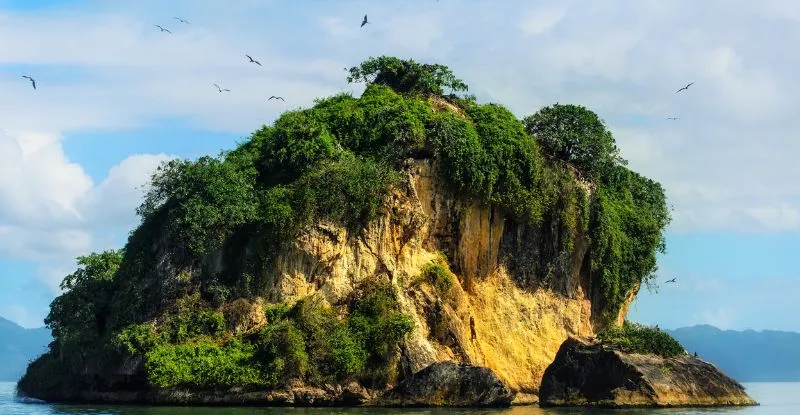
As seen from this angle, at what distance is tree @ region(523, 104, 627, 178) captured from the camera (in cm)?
4381

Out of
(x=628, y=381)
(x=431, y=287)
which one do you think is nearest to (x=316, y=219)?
(x=431, y=287)

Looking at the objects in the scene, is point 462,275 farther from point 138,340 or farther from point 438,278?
point 138,340

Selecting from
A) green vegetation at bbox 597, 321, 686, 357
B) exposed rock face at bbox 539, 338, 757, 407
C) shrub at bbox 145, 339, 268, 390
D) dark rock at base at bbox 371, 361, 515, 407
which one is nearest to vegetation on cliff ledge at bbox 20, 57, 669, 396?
shrub at bbox 145, 339, 268, 390

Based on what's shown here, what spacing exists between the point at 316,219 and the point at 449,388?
7873mm

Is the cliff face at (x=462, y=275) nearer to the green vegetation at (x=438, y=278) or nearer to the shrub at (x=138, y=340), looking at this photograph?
the green vegetation at (x=438, y=278)

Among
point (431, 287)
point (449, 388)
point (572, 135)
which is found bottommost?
point (449, 388)

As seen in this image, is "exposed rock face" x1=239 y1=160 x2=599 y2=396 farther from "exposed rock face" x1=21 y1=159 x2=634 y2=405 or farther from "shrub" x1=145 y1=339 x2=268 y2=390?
"shrub" x1=145 y1=339 x2=268 y2=390

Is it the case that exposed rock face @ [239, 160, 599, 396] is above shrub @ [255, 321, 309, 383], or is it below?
above

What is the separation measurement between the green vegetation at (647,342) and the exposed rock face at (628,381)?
1.22 feet

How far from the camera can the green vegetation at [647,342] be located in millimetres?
35562

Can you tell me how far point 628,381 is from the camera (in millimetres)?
34062

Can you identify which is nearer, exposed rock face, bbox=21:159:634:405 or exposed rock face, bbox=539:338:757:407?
exposed rock face, bbox=539:338:757:407

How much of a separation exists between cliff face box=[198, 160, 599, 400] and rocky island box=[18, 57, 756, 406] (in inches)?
2.5

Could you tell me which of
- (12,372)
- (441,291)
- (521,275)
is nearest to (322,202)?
(441,291)
